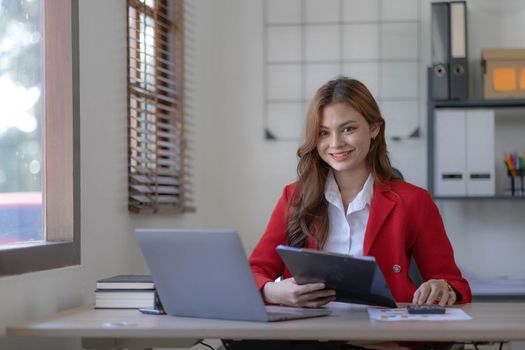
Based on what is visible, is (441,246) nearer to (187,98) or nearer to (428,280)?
(428,280)

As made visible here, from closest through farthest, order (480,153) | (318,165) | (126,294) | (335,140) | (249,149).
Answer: (126,294)
(335,140)
(318,165)
(480,153)
(249,149)

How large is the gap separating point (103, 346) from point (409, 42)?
102 inches

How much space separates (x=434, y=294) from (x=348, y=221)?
34 centimetres

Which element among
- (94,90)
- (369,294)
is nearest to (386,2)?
(94,90)

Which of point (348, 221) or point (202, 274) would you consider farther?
point (348, 221)

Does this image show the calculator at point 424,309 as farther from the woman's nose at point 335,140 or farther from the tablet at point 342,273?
the woman's nose at point 335,140

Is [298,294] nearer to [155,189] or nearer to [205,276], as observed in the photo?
[205,276]

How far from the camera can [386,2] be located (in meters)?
4.20

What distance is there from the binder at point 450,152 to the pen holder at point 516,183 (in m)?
0.22

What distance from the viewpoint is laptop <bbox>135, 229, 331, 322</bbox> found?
192 centimetres

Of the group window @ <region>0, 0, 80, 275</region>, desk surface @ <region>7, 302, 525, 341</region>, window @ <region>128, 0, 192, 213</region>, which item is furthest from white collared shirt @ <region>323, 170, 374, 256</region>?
window @ <region>128, 0, 192, 213</region>

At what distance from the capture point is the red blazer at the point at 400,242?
235 centimetres

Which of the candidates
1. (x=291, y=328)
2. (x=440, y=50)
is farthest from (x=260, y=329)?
(x=440, y=50)

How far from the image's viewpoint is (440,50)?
389 centimetres
